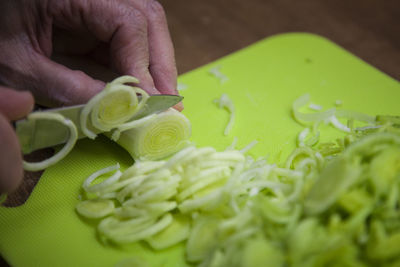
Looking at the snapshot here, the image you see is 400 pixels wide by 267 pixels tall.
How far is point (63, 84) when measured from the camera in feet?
6.75

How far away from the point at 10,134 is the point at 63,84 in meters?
0.42

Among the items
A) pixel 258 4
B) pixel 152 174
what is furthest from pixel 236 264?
pixel 258 4

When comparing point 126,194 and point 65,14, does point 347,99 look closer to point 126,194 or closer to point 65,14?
point 126,194

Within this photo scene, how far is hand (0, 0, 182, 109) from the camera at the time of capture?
2094mm

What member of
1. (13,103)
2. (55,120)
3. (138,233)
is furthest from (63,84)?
(138,233)

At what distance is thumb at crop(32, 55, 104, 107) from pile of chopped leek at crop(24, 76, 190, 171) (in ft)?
0.26

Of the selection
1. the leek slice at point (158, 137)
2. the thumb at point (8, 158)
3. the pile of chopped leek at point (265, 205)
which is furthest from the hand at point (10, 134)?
the leek slice at point (158, 137)

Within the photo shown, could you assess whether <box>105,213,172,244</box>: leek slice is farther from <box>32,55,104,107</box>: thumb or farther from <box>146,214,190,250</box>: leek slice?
<box>32,55,104,107</box>: thumb

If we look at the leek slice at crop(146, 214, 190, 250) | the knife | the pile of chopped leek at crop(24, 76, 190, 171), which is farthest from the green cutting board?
the knife

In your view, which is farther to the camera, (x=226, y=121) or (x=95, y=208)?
(x=226, y=121)

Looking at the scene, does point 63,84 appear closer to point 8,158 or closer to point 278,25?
point 8,158

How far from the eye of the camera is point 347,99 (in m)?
2.84

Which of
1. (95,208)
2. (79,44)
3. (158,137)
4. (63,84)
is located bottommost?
(95,208)

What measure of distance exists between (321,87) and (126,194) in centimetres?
161
